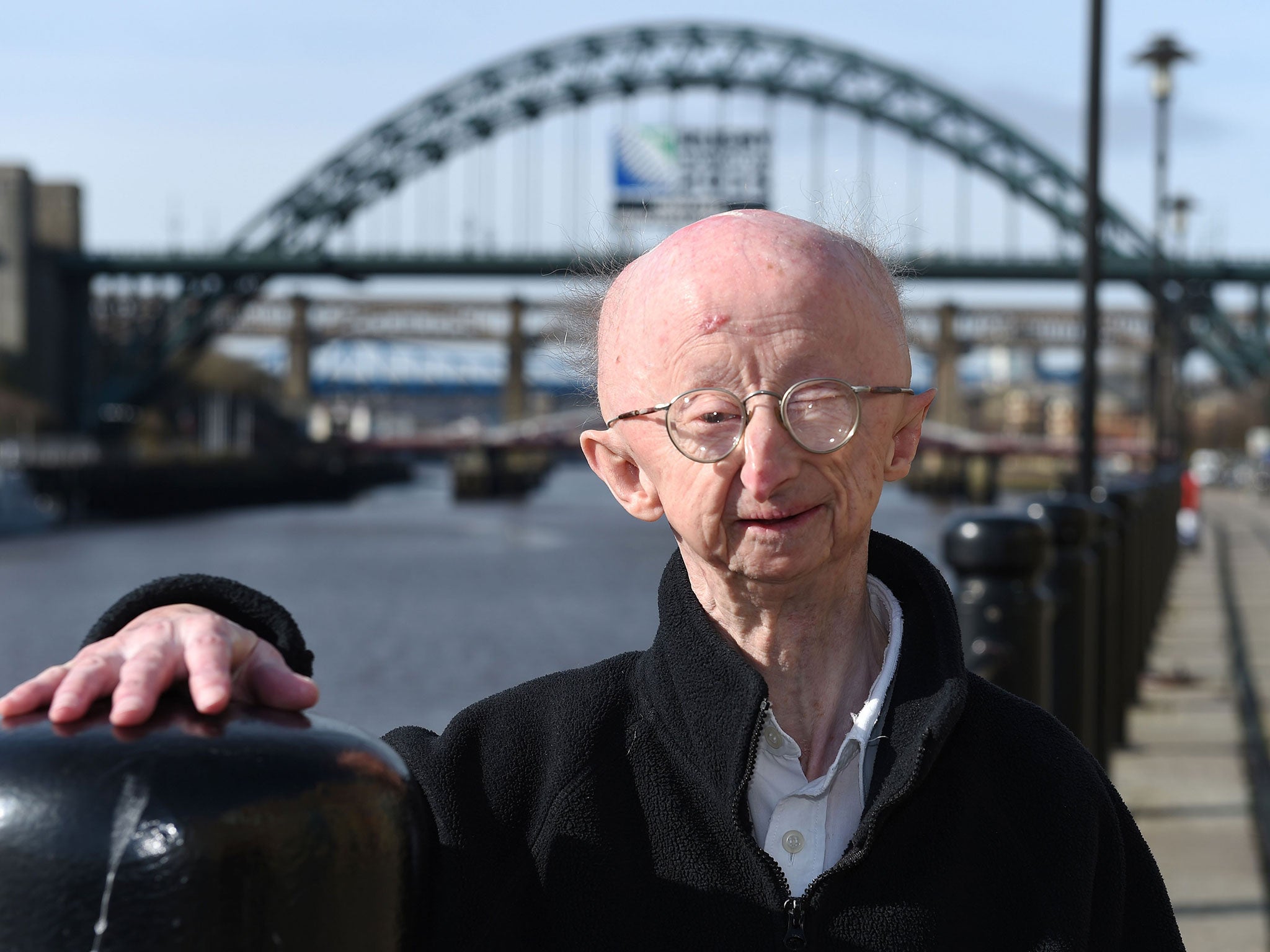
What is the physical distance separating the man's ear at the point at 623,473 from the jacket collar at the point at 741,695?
0.06 meters

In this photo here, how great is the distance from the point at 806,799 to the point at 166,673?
62 cm

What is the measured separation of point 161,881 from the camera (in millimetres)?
813

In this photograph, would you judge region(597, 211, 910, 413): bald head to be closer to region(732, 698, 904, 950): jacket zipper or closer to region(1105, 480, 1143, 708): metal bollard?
region(732, 698, 904, 950): jacket zipper

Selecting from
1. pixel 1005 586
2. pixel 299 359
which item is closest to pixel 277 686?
pixel 1005 586

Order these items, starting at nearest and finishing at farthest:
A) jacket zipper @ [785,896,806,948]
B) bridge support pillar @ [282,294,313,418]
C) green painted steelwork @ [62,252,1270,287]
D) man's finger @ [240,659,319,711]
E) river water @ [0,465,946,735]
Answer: man's finger @ [240,659,319,711] < jacket zipper @ [785,896,806,948] < river water @ [0,465,946,735] < green painted steelwork @ [62,252,1270,287] < bridge support pillar @ [282,294,313,418]

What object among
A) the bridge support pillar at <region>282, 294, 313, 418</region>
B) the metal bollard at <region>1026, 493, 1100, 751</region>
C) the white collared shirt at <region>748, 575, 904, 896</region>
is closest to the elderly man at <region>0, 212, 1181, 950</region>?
the white collared shirt at <region>748, 575, 904, 896</region>

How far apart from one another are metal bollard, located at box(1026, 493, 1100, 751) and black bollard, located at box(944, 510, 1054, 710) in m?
0.74

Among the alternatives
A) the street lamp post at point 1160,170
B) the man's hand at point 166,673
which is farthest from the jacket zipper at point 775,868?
the street lamp post at point 1160,170

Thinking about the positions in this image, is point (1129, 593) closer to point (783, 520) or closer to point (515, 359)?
point (783, 520)

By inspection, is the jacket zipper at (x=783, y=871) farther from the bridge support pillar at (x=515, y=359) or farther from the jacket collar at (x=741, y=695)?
the bridge support pillar at (x=515, y=359)

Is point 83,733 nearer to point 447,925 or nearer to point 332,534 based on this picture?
point 447,925

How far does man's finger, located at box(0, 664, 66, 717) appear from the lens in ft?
3.09

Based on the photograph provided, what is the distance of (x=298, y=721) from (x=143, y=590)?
0.41m

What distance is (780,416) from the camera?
1408 millimetres
